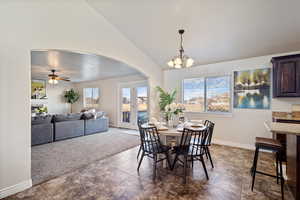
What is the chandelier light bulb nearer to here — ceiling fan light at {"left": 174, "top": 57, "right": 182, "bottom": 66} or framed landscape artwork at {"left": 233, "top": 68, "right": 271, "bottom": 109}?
ceiling fan light at {"left": 174, "top": 57, "right": 182, "bottom": 66}

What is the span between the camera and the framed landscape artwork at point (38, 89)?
7289 mm

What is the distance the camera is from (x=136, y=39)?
3916 millimetres

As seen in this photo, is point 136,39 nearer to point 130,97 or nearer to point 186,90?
point 186,90

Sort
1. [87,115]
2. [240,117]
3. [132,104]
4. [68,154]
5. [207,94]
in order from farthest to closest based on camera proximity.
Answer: [132,104]
[87,115]
[207,94]
[240,117]
[68,154]

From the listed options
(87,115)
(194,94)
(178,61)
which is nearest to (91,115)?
(87,115)

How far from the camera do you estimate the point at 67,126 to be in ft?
16.0

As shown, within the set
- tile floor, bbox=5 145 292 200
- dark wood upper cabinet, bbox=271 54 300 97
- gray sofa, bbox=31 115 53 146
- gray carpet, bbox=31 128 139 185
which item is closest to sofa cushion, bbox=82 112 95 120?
gray carpet, bbox=31 128 139 185

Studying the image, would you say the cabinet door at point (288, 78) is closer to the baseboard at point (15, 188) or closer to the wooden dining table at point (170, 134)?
the wooden dining table at point (170, 134)

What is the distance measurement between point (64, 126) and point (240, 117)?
5499 millimetres

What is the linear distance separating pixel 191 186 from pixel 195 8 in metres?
3.21

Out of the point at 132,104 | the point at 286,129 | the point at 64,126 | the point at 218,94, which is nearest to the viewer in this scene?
the point at 286,129

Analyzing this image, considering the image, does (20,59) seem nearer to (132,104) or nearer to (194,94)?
(194,94)

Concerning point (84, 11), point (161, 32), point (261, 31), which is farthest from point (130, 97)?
point (261, 31)

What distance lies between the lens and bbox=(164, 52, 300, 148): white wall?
12.1ft
